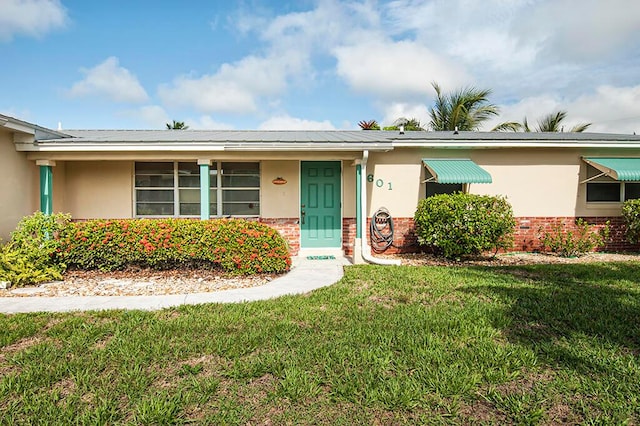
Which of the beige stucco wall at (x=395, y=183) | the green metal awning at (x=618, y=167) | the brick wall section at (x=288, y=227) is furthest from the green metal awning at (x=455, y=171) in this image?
the brick wall section at (x=288, y=227)

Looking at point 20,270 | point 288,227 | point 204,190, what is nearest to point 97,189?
point 204,190

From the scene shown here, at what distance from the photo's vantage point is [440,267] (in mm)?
7602

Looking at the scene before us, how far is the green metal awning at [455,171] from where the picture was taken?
8.72 meters

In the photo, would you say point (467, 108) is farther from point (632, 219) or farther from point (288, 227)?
point (288, 227)

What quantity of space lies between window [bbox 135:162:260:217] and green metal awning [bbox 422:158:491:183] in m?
4.47

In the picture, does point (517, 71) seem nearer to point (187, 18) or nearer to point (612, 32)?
point (612, 32)

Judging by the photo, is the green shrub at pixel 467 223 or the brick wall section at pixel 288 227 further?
the brick wall section at pixel 288 227

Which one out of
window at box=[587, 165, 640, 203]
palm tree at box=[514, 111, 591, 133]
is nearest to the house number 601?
window at box=[587, 165, 640, 203]

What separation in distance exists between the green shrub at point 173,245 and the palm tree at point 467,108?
17229 millimetres

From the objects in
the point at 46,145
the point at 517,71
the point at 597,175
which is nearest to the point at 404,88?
the point at 517,71

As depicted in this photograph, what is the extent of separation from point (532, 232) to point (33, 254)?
11.2 m

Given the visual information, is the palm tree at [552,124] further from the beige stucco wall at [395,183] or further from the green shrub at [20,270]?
the green shrub at [20,270]

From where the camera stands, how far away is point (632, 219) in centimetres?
936

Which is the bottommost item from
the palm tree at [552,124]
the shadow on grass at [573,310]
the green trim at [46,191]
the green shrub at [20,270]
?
the shadow on grass at [573,310]
